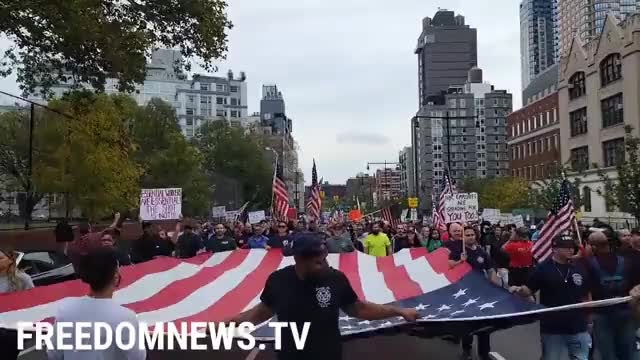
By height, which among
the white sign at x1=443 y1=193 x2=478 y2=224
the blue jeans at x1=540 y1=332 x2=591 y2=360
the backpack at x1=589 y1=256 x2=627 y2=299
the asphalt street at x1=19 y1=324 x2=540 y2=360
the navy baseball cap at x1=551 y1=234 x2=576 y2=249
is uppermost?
the white sign at x1=443 y1=193 x2=478 y2=224

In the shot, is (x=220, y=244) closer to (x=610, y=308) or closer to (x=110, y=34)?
(x=110, y=34)

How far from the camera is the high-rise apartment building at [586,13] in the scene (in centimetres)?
17288

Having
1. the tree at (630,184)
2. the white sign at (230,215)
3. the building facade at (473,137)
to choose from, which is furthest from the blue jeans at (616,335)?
the building facade at (473,137)

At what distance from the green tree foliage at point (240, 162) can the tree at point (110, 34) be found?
6757 cm

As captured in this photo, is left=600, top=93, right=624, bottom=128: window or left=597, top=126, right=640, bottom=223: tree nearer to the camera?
left=597, top=126, right=640, bottom=223: tree

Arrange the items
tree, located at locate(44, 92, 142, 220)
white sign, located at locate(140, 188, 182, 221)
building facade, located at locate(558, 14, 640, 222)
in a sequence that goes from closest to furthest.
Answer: white sign, located at locate(140, 188, 182, 221)
tree, located at locate(44, 92, 142, 220)
building facade, located at locate(558, 14, 640, 222)

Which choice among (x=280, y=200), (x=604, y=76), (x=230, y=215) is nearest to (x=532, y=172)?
(x=604, y=76)

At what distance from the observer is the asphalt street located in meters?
9.67

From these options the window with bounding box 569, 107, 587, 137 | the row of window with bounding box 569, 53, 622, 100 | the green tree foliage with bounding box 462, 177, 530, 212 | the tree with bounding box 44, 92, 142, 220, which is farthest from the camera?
the green tree foliage with bounding box 462, 177, 530, 212

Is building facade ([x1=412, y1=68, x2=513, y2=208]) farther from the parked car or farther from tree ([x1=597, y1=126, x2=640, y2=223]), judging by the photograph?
the parked car

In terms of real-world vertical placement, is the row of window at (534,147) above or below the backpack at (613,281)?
above

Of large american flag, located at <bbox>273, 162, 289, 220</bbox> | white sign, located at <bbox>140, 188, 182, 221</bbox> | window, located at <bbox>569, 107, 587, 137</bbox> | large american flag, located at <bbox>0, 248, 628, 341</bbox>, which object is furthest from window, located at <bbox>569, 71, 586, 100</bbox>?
large american flag, located at <bbox>0, 248, 628, 341</bbox>

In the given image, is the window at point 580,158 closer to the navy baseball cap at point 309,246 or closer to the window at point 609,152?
the window at point 609,152

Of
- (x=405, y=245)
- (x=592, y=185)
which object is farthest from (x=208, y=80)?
(x=405, y=245)
